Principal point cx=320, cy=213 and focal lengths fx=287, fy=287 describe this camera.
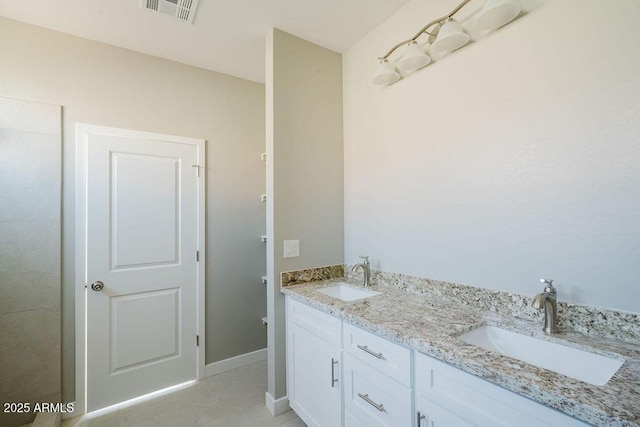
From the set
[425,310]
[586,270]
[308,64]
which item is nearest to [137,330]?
[425,310]

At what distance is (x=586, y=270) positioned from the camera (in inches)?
45.7

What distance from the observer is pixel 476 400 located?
953mm

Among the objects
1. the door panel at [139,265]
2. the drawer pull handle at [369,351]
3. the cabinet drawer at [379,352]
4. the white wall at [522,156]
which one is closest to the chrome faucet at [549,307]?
the white wall at [522,156]

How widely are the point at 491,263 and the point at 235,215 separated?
2.15m

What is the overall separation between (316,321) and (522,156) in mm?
1383

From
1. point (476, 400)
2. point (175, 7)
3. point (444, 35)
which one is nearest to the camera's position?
point (476, 400)

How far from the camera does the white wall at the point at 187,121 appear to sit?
2.01 metres

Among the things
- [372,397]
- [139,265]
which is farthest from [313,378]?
[139,265]

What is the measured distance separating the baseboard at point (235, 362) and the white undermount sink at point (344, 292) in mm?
1277

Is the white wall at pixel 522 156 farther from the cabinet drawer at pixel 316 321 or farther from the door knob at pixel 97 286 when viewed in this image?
the door knob at pixel 97 286

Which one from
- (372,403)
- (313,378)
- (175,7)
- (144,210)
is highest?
(175,7)

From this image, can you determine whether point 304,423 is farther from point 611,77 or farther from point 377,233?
point 611,77

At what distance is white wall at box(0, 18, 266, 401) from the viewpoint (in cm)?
201

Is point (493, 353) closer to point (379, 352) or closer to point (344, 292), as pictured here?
point (379, 352)
